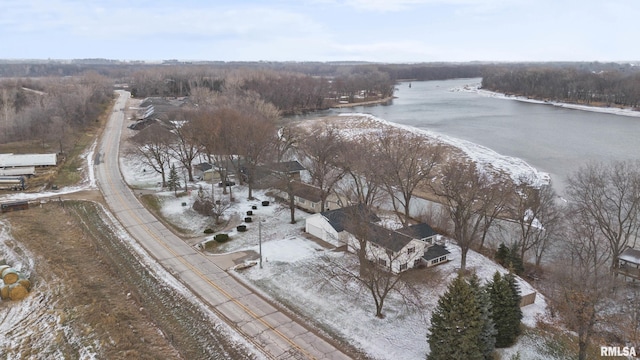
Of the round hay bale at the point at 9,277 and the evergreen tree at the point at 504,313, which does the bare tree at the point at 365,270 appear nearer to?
the evergreen tree at the point at 504,313

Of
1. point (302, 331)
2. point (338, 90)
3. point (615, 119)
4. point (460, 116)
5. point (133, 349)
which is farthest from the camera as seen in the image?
point (338, 90)

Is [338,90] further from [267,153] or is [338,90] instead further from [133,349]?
[133,349]

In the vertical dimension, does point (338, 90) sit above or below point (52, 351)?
above

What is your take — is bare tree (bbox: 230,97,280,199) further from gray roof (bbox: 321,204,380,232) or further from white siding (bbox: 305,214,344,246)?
gray roof (bbox: 321,204,380,232)

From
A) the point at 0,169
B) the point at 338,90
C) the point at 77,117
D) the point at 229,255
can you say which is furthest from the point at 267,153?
the point at 338,90

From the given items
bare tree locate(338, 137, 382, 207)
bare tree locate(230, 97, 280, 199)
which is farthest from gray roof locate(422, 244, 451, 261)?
bare tree locate(230, 97, 280, 199)

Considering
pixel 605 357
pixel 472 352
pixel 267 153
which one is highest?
pixel 267 153
